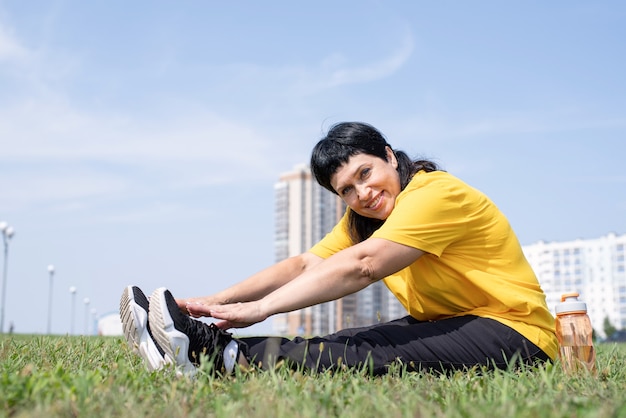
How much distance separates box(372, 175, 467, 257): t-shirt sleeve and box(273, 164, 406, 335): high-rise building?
278 feet

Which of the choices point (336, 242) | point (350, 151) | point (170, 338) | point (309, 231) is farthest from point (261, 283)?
point (309, 231)

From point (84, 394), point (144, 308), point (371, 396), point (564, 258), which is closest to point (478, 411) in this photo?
point (371, 396)

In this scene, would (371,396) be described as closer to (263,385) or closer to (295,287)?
(263,385)

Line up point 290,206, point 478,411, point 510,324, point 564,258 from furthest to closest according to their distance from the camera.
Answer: point 564,258 < point 290,206 < point 510,324 < point 478,411

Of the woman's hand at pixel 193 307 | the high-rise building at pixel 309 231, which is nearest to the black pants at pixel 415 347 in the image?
the woman's hand at pixel 193 307

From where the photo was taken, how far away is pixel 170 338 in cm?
310

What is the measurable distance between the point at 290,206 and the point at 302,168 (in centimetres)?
598

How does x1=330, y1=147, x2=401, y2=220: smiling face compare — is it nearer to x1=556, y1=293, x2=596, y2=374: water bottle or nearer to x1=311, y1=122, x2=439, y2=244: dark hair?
x1=311, y1=122, x2=439, y2=244: dark hair

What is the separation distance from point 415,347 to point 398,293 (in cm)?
63

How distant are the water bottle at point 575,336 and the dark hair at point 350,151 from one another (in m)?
1.15

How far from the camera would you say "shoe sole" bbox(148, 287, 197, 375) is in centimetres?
310

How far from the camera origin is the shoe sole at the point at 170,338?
3.10 m

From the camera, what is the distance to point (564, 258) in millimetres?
116750

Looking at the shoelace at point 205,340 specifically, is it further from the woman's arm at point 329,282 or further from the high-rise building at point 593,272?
the high-rise building at point 593,272
